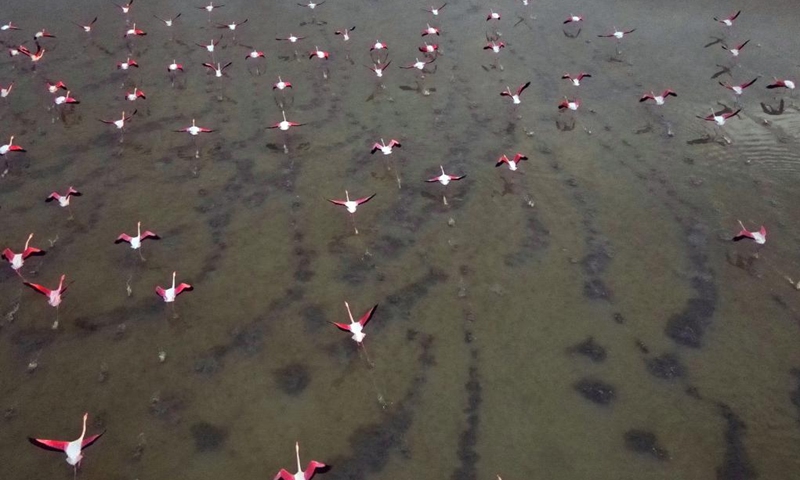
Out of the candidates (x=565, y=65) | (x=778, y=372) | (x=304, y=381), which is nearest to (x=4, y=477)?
(x=304, y=381)

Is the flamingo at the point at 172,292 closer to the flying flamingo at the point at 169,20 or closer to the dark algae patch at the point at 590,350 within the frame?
the dark algae patch at the point at 590,350

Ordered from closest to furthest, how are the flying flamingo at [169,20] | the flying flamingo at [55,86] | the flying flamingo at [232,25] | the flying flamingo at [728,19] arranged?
the flying flamingo at [55,86]
the flying flamingo at [728,19]
the flying flamingo at [232,25]
the flying flamingo at [169,20]

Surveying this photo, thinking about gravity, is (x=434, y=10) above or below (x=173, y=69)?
above

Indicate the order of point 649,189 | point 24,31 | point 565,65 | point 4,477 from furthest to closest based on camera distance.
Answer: point 24,31, point 565,65, point 649,189, point 4,477

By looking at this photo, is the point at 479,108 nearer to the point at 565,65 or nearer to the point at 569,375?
the point at 565,65

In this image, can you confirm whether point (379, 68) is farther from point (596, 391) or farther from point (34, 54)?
point (596, 391)

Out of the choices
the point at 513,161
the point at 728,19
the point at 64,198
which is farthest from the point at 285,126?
the point at 728,19

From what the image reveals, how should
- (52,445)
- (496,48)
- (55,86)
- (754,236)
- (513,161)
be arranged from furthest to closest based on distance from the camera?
(496,48), (55,86), (513,161), (754,236), (52,445)

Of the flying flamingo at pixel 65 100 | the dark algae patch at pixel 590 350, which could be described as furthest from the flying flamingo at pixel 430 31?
the dark algae patch at pixel 590 350
